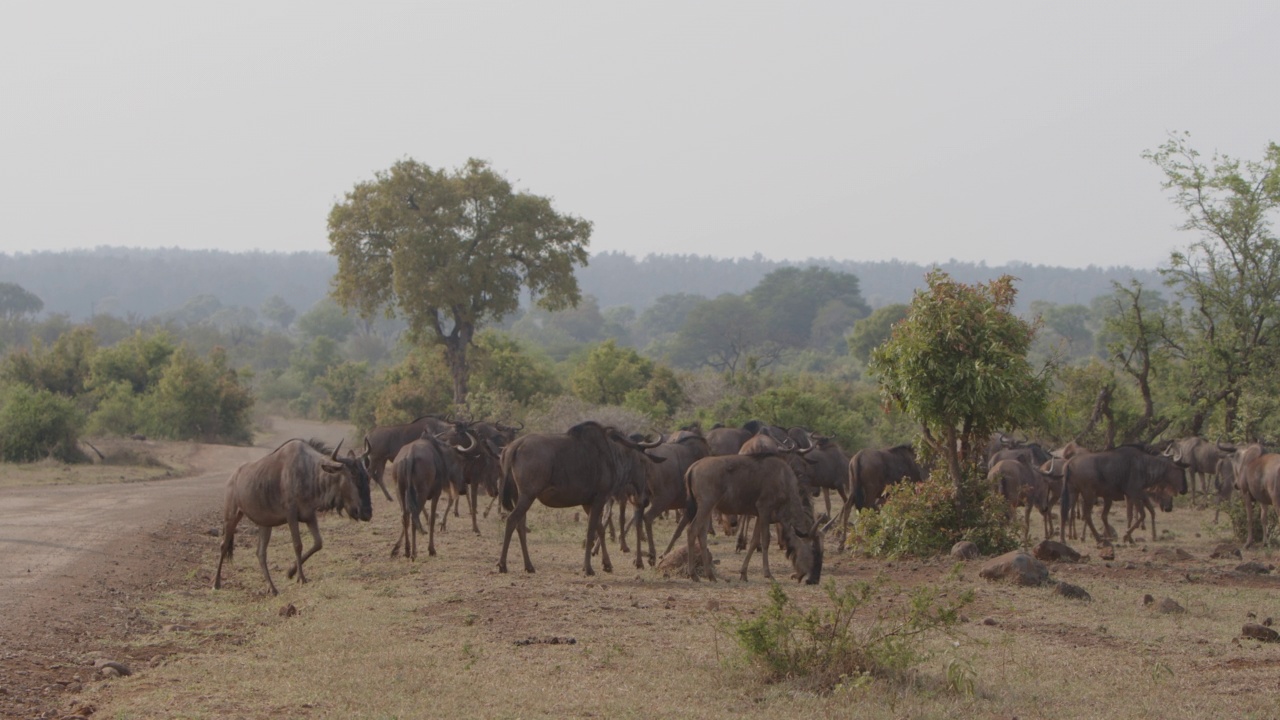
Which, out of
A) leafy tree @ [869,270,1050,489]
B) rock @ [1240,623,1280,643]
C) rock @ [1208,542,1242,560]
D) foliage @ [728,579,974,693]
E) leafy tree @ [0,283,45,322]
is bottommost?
rock @ [1208,542,1242,560]

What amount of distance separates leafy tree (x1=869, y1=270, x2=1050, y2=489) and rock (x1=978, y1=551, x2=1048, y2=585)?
9.94 feet

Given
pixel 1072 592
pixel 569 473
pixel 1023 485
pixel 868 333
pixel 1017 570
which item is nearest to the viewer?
pixel 1072 592

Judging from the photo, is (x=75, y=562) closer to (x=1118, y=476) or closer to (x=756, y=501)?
(x=756, y=501)

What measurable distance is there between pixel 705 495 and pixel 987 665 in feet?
16.2

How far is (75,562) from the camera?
552 inches

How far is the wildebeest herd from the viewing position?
13547 millimetres

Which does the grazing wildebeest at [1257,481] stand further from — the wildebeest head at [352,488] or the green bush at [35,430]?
the green bush at [35,430]

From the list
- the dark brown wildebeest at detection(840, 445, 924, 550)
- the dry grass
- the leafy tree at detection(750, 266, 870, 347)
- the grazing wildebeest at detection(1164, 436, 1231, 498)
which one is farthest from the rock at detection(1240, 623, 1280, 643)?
the leafy tree at detection(750, 266, 870, 347)

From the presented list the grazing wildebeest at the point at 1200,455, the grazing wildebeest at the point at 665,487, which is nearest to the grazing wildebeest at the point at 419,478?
the grazing wildebeest at the point at 665,487

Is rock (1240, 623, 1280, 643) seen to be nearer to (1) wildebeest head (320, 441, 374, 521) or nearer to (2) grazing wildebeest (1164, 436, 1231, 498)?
(1) wildebeest head (320, 441, 374, 521)

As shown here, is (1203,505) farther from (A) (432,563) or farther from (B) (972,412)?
(A) (432,563)

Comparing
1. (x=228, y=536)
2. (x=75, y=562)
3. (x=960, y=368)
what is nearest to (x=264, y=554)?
(x=228, y=536)

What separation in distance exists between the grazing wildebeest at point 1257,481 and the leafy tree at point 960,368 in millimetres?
3580

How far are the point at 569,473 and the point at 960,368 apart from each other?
558 cm
